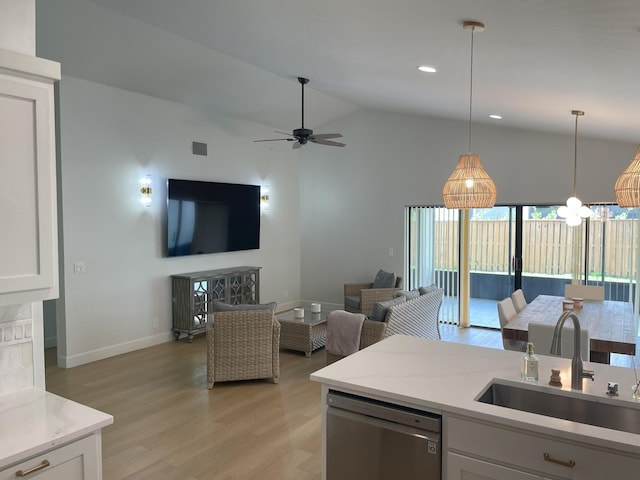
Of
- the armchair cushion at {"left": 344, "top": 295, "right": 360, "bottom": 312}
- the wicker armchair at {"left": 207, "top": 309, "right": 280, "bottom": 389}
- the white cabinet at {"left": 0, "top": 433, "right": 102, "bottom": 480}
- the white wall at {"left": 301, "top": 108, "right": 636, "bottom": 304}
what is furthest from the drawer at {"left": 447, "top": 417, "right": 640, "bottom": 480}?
the white wall at {"left": 301, "top": 108, "right": 636, "bottom": 304}

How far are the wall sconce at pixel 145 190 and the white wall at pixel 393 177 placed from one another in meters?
3.38

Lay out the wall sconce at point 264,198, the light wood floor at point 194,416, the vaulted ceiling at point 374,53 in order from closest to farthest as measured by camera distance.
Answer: the vaulted ceiling at point 374,53, the light wood floor at point 194,416, the wall sconce at point 264,198

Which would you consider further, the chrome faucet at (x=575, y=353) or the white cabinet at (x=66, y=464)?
the chrome faucet at (x=575, y=353)

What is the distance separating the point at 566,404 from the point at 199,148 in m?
6.00

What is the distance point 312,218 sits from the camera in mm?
9008

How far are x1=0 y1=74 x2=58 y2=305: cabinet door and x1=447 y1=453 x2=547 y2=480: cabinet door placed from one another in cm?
182

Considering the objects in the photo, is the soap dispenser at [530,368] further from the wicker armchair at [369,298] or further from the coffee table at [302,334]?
the wicker armchair at [369,298]

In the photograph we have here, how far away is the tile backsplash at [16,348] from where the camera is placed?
6.67 ft

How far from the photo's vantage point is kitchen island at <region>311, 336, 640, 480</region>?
5.78 ft

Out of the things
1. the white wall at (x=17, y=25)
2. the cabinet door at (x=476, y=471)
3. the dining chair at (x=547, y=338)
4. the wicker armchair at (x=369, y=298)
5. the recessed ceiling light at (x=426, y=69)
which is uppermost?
the recessed ceiling light at (x=426, y=69)

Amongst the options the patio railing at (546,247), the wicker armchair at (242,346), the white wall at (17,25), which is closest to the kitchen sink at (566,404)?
the white wall at (17,25)

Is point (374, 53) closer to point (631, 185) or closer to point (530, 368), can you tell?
point (631, 185)

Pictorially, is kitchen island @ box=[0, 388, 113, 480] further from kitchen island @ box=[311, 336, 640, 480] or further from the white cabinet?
kitchen island @ box=[311, 336, 640, 480]

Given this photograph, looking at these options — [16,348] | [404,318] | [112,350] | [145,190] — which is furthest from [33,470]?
[145,190]
